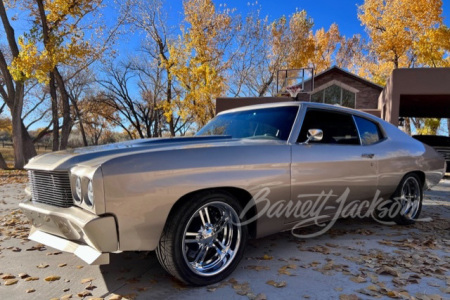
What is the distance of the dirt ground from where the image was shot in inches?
104

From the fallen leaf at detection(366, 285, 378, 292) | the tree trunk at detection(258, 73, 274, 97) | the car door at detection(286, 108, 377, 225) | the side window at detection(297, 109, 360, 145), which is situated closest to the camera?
the fallen leaf at detection(366, 285, 378, 292)

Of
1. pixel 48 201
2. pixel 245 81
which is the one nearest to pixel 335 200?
pixel 48 201

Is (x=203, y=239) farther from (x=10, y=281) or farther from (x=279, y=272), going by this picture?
(x=10, y=281)

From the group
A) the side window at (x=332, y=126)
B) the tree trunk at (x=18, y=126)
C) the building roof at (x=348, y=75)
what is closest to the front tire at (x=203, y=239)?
the side window at (x=332, y=126)

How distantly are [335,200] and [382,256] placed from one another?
74 cm

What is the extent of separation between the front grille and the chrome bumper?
7 cm

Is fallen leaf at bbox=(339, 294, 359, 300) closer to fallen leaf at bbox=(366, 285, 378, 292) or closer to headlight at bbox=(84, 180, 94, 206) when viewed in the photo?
fallen leaf at bbox=(366, 285, 378, 292)

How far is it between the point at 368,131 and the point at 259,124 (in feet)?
5.52

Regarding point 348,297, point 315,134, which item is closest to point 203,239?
point 348,297

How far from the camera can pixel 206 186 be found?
2.65 meters

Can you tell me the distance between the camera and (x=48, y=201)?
2.83 meters

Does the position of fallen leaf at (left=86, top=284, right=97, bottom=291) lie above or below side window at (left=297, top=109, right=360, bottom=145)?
below

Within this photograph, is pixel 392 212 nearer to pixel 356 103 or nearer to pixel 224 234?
pixel 224 234

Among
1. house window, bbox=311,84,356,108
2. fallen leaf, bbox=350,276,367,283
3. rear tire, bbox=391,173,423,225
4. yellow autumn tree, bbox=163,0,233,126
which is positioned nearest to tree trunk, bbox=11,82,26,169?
yellow autumn tree, bbox=163,0,233,126
